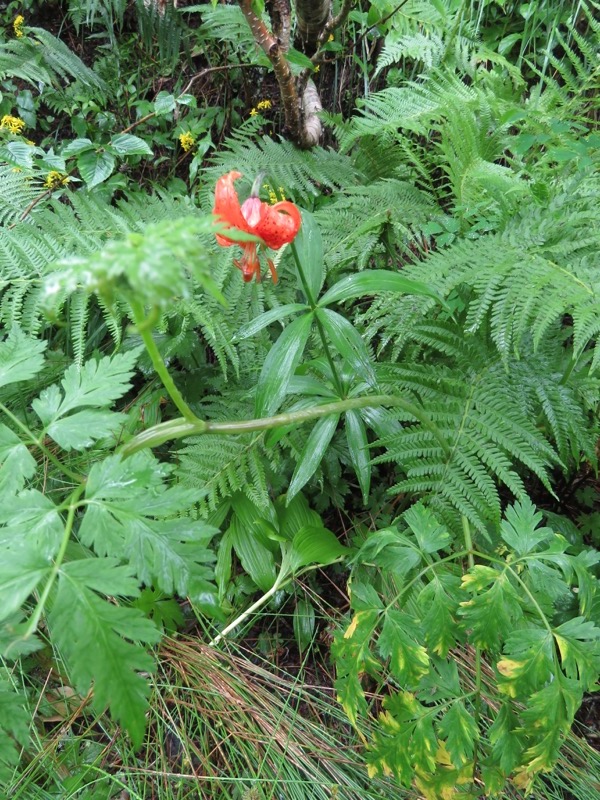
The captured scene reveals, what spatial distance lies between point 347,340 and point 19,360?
1.84ft

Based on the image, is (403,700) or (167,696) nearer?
(403,700)

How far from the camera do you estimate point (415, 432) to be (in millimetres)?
1215

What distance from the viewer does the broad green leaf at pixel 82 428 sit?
777 millimetres

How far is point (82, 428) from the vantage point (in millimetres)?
786

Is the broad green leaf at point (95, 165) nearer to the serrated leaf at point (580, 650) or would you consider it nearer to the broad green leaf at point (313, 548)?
the broad green leaf at point (313, 548)

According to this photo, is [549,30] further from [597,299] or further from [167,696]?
[167,696]

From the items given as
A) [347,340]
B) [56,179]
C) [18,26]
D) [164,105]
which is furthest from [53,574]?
[18,26]

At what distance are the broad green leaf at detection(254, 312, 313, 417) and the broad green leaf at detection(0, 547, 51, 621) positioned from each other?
48 cm

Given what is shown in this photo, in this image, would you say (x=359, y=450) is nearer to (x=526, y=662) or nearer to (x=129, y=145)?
(x=526, y=662)

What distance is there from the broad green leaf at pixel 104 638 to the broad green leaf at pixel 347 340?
0.56 meters

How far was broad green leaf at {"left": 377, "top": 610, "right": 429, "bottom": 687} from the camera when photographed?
2.93 ft

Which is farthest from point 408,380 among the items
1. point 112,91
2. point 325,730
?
point 112,91

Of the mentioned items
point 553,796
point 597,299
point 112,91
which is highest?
point 112,91

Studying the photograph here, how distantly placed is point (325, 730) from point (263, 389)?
30.6 inches
